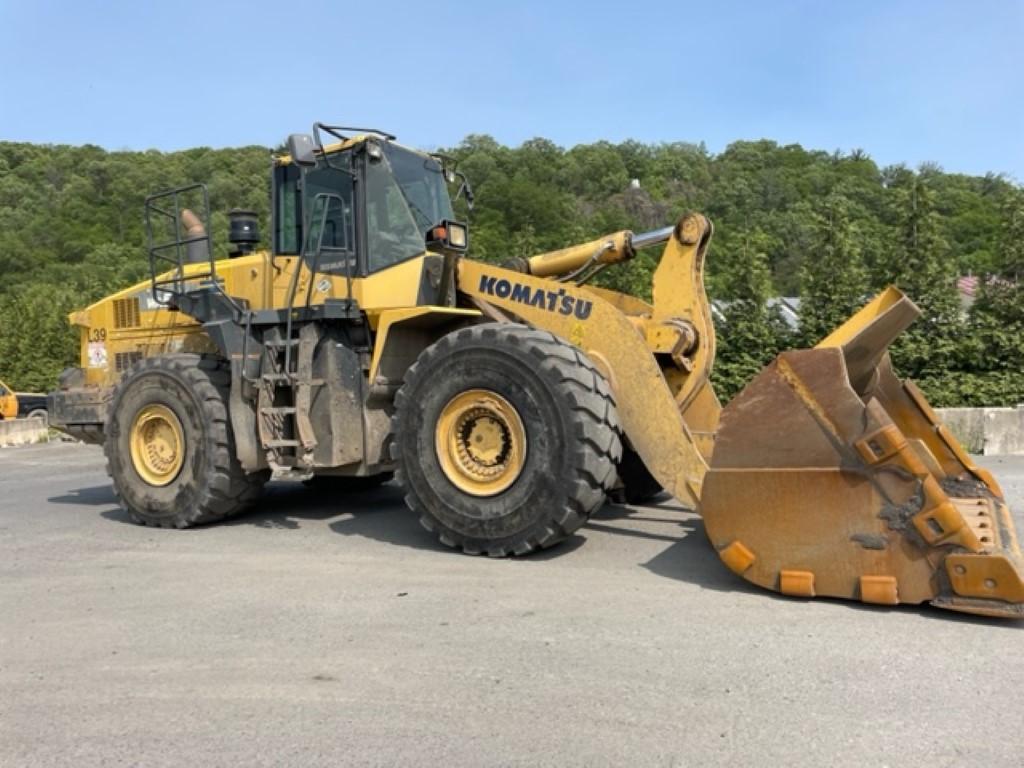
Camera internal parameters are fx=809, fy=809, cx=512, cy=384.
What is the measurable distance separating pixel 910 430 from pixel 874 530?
170cm

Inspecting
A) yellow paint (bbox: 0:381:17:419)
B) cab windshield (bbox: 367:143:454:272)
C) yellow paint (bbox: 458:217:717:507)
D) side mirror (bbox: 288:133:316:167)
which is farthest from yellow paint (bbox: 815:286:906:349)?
yellow paint (bbox: 0:381:17:419)

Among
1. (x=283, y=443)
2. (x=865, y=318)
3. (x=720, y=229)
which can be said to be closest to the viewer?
(x=865, y=318)

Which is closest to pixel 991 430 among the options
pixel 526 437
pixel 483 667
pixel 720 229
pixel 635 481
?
pixel 635 481

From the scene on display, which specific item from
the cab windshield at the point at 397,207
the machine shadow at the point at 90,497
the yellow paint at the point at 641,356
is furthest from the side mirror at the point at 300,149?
the machine shadow at the point at 90,497

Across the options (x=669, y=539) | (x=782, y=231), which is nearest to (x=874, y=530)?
(x=669, y=539)

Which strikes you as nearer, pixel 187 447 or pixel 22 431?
pixel 187 447

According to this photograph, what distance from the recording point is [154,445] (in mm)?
6969

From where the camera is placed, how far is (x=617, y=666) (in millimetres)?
3430

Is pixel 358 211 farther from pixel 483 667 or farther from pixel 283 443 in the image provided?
pixel 483 667

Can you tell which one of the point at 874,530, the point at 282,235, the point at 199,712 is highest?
the point at 282,235

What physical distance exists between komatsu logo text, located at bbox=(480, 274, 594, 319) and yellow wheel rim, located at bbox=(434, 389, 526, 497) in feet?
2.93

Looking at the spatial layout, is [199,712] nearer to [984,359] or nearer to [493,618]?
[493,618]

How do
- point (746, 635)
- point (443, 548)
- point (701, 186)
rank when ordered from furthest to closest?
1. point (701, 186)
2. point (443, 548)
3. point (746, 635)

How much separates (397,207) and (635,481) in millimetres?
3047
